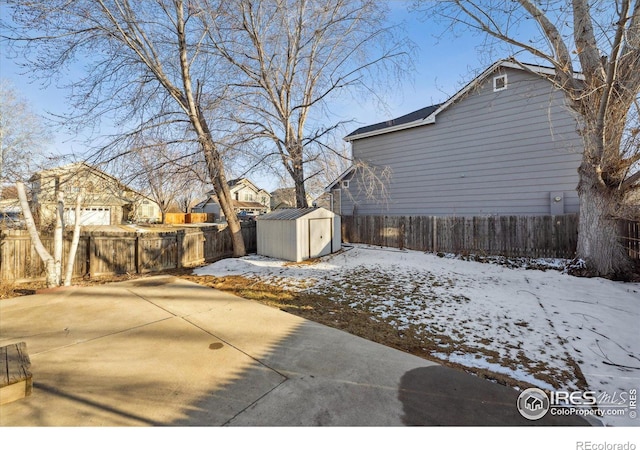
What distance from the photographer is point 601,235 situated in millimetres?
6688

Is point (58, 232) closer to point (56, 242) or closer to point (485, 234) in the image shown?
point (56, 242)

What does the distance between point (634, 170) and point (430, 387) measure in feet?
27.5

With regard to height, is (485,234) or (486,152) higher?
(486,152)

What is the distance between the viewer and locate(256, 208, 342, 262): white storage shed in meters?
9.11

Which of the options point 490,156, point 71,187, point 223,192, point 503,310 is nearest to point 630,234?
point 490,156

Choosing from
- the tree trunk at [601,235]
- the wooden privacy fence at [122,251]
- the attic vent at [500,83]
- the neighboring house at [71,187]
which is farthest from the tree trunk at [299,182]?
the tree trunk at [601,235]

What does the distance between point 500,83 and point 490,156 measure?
2.75 m

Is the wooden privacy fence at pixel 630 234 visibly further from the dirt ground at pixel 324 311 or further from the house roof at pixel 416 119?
the dirt ground at pixel 324 311

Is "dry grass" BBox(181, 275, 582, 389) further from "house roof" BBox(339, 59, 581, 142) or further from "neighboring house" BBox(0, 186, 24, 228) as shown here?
"house roof" BBox(339, 59, 581, 142)

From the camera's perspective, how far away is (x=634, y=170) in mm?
6688

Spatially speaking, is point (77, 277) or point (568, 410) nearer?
point (568, 410)

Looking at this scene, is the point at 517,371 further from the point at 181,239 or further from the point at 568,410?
the point at 181,239

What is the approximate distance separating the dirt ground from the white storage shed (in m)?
2.43
